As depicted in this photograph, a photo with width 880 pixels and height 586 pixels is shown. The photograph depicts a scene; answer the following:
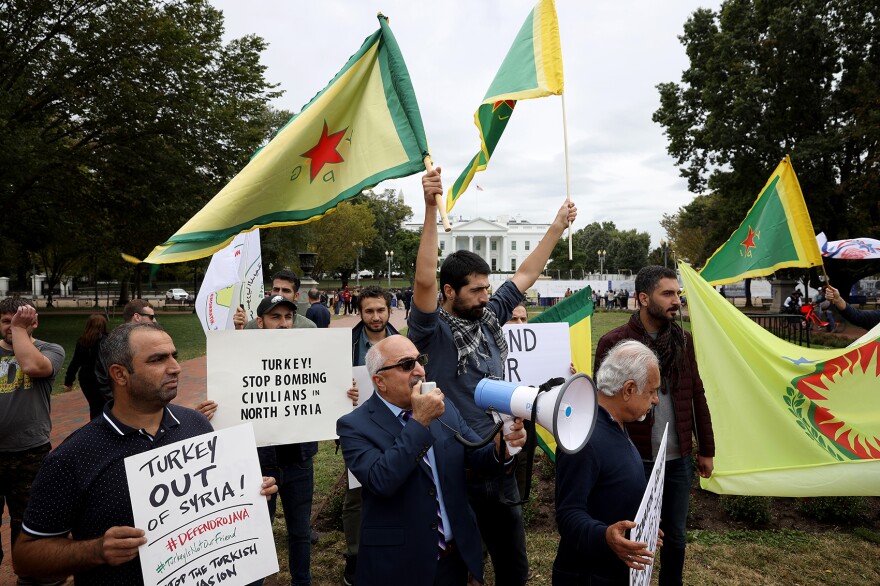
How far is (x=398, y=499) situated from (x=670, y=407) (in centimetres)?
206

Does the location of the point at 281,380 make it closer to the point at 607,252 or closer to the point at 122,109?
the point at 122,109

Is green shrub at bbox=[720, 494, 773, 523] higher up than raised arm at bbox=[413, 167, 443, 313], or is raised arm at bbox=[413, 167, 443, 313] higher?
raised arm at bbox=[413, 167, 443, 313]

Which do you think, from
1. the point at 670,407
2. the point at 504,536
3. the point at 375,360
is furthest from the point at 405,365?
the point at 670,407

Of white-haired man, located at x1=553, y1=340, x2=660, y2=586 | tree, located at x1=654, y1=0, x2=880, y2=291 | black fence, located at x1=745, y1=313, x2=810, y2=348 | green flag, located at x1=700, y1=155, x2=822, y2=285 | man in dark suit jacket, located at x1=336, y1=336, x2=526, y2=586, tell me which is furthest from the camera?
tree, located at x1=654, y1=0, x2=880, y2=291

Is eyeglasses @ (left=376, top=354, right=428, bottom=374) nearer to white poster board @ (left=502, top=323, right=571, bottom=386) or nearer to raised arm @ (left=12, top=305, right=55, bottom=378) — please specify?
white poster board @ (left=502, top=323, right=571, bottom=386)

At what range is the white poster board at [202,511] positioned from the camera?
2.08 m

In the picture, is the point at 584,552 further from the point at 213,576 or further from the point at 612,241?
the point at 612,241

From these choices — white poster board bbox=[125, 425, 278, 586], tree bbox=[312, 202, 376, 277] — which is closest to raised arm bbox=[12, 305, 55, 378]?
white poster board bbox=[125, 425, 278, 586]

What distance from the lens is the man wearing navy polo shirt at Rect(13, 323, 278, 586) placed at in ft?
6.52

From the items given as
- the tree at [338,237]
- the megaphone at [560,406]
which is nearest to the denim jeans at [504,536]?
the megaphone at [560,406]

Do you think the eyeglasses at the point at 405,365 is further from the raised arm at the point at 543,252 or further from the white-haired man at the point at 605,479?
the raised arm at the point at 543,252

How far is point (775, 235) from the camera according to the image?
5.29m

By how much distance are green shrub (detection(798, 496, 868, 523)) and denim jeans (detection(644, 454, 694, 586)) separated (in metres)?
2.50

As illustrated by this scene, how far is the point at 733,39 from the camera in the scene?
23234mm
